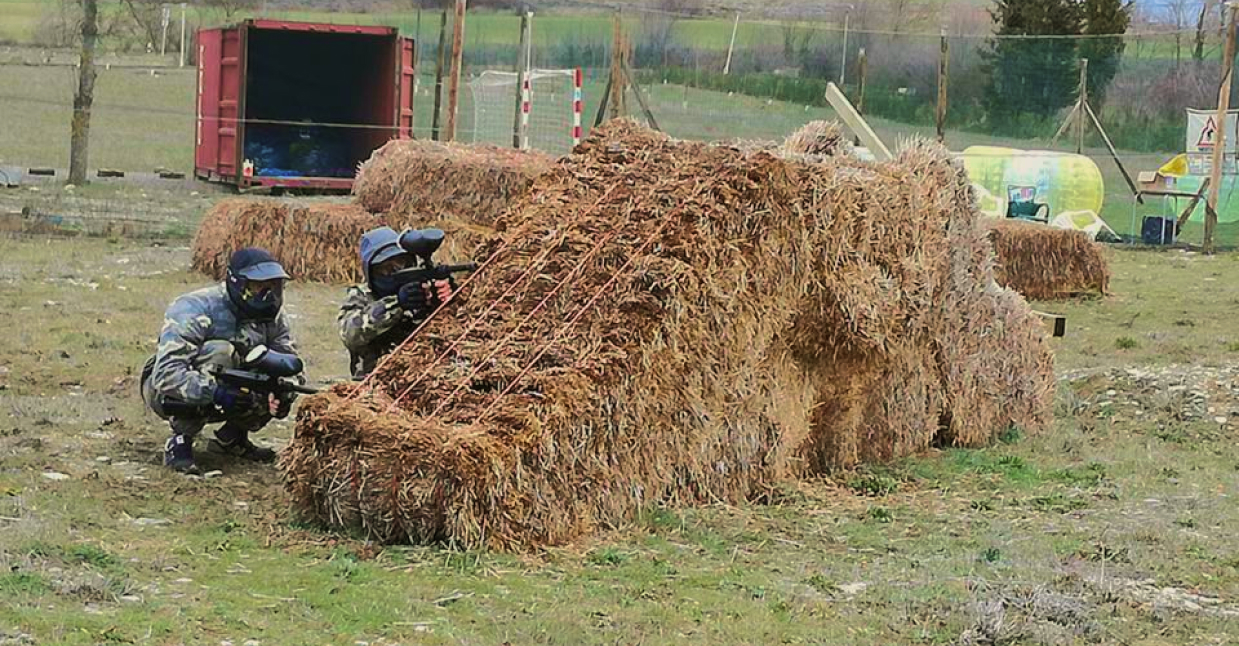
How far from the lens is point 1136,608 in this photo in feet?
20.5

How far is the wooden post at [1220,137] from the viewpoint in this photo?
917 inches

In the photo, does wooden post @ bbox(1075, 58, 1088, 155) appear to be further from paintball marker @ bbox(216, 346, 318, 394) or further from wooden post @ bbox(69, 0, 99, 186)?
paintball marker @ bbox(216, 346, 318, 394)

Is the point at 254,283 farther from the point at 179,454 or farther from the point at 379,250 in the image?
the point at 179,454

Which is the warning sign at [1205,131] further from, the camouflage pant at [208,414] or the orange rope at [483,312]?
the camouflage pant at [208,414]

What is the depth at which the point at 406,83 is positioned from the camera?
24.9m

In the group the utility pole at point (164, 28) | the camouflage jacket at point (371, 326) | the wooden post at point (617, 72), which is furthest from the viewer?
the utility pole at point (164, 28)

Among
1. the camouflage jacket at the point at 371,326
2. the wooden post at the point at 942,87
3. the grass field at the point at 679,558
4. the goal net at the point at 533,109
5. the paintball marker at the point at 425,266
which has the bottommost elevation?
the grass field at the point at 679,558

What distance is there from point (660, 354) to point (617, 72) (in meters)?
15.9

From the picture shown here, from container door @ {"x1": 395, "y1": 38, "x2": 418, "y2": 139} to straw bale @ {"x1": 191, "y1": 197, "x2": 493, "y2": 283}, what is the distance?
852cm

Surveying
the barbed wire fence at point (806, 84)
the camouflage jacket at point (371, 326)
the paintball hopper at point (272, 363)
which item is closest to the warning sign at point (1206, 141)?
the barbed wire fence at point (806, 84)

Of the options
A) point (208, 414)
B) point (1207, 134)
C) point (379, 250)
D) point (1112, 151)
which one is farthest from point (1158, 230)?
point (208, 414)

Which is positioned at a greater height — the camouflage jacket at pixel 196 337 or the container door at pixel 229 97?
the container door at pixel 229 97

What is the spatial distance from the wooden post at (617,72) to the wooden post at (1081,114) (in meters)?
8.35

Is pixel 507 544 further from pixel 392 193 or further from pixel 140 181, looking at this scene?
pixel 140 181
